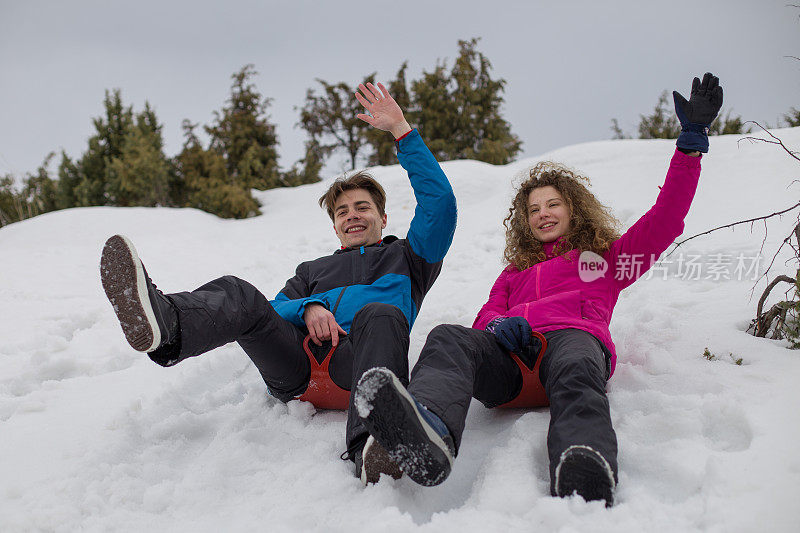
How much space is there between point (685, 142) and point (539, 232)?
2.82ft

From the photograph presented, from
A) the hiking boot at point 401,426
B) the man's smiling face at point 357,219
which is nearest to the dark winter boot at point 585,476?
the hiking boot at point 401,426

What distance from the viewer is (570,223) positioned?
2.90 metres

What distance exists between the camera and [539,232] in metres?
2.92

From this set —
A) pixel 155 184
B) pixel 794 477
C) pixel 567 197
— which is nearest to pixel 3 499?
pixel 794 477

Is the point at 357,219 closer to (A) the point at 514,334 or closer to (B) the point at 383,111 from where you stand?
(B) the point at 383,111

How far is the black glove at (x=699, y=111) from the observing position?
228 centimetres

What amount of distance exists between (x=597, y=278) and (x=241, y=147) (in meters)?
13.0

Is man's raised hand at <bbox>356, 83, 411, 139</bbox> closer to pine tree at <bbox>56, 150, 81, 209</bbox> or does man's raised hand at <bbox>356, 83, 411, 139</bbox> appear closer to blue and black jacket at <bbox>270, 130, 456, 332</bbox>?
blue and black jacket at <bbox>270, 130, 456, 332</bbox>

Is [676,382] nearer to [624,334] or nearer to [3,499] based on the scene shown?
[624,334]

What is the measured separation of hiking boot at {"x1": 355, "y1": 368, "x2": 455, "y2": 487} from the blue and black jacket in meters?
1.06

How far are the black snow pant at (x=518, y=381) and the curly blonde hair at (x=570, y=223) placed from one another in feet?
2.26

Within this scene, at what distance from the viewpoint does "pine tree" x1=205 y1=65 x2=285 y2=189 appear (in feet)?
45.1

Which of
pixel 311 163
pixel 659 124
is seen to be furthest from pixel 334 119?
pixel 659 124

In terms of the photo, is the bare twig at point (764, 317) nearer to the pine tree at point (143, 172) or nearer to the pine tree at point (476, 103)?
the pine tree at point (143, 172)
